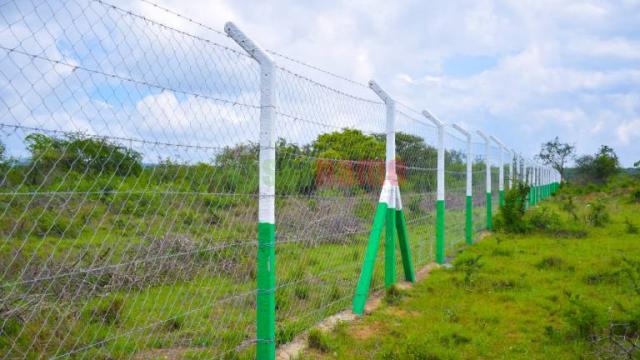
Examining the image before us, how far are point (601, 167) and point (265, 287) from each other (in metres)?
59.4

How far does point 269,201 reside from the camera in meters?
3.88

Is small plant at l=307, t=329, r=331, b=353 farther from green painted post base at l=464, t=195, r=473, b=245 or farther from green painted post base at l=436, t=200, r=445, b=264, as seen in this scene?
green painted post base at l=464, t=195, r=473, b=245

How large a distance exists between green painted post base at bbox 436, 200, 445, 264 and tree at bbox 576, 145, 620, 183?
5074 centimetres

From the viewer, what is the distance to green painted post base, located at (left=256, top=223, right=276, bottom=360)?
3869mm

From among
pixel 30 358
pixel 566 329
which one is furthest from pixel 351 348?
pixel 30 358

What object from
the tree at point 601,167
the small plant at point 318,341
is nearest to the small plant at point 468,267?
the small plant at point 318,341

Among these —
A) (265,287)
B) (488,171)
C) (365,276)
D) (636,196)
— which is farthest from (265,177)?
(636,196)

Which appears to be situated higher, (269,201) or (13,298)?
(269,201)

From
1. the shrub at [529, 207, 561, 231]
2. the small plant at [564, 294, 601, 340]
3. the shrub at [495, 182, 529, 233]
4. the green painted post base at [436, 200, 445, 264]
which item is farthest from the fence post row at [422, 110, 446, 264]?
the shrub at [529, 207, 561, 231]

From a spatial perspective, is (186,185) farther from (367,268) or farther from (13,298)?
(367,268)

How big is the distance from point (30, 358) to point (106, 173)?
2.20 metres

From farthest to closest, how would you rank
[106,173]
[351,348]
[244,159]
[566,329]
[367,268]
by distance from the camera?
[367,268], [566,329], [351,348], [244,159], [106,173]

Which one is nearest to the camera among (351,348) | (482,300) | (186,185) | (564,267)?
(186,185)

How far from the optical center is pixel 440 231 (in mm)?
8945
